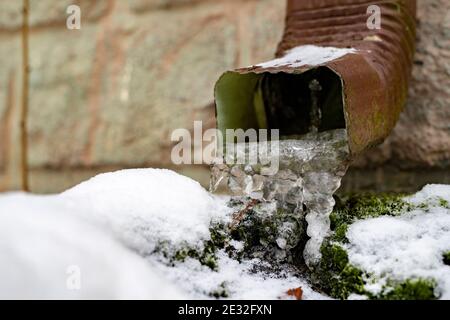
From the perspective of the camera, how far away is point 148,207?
830 millimetres

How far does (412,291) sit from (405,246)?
0.10 metres

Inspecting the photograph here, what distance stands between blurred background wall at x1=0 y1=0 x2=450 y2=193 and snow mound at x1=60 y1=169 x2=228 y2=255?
71 centimetres

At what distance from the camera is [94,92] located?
195cm

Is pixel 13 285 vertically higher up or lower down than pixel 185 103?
lower down

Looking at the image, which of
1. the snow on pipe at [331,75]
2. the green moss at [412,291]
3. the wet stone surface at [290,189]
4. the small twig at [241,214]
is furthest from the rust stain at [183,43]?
the green moss at [412,291]

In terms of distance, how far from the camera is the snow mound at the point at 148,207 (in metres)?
0.78

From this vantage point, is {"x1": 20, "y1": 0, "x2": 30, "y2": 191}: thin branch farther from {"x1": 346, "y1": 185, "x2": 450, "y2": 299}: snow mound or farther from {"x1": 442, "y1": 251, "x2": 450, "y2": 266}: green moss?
{"x1": 442, "y1": 251, "x2": 450, "y2": 266}: green moss

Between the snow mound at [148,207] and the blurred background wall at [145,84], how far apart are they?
71cm

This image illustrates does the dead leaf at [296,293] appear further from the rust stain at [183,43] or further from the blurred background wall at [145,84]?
the rust stain at [183,43]

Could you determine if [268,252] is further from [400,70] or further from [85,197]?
[400,70]

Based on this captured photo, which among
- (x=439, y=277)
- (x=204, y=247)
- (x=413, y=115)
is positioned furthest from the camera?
(x=413, y=115)

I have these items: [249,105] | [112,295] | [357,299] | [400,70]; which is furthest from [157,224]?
[400,70]

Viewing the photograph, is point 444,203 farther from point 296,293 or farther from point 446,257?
point 296,293

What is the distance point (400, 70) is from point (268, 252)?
55 cm
